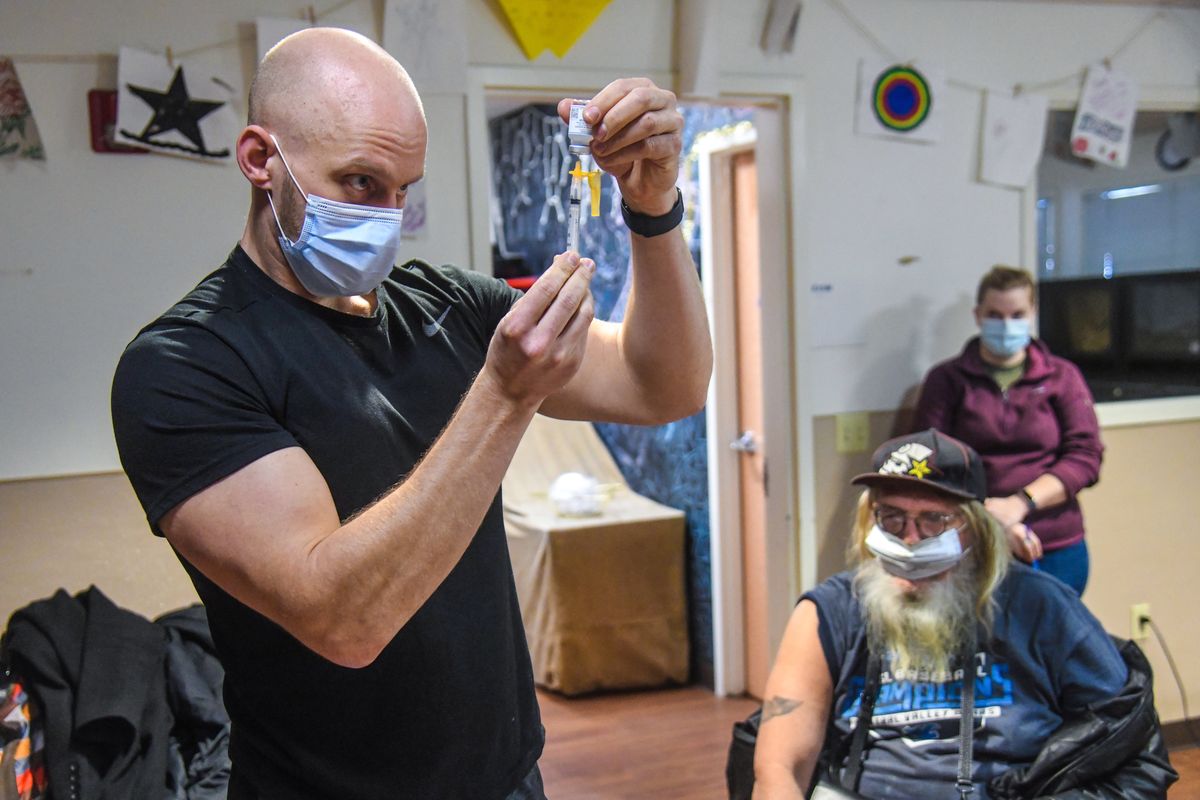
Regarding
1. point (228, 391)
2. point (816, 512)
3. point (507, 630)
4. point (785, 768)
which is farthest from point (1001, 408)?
point (228, 391)

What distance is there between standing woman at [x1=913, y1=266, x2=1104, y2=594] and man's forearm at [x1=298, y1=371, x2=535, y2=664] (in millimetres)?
2366

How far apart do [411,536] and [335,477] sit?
17 centimetres

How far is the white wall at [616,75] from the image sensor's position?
2.39 m

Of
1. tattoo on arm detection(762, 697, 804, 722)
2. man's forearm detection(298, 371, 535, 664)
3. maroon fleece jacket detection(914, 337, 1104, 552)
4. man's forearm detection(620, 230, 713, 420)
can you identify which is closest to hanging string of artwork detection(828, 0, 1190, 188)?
maroon fleece jacket detection(914, 337, 1104, 552)

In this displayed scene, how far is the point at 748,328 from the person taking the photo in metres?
3.91

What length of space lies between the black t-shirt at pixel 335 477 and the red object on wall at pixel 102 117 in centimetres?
156

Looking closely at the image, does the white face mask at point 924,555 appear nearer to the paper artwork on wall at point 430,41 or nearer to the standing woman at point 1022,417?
the standing woman at point 1022,417

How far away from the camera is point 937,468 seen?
2.15 m

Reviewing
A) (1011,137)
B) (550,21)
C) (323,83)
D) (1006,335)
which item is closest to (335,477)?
(323,83)

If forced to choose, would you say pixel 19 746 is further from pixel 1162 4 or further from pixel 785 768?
pixel 1162 4

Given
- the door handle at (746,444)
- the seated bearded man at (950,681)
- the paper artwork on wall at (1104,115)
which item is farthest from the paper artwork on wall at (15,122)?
the paper artwork on wall at (1104,115)

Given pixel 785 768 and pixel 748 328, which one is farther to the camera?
pixel 748 328

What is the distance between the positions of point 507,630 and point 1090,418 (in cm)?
241

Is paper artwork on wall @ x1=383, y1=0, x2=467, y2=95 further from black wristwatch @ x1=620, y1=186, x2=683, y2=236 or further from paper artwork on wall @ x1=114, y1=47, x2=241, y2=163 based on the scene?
black wristwatch @ x1=620, y1=186, x2=683, y2=236
